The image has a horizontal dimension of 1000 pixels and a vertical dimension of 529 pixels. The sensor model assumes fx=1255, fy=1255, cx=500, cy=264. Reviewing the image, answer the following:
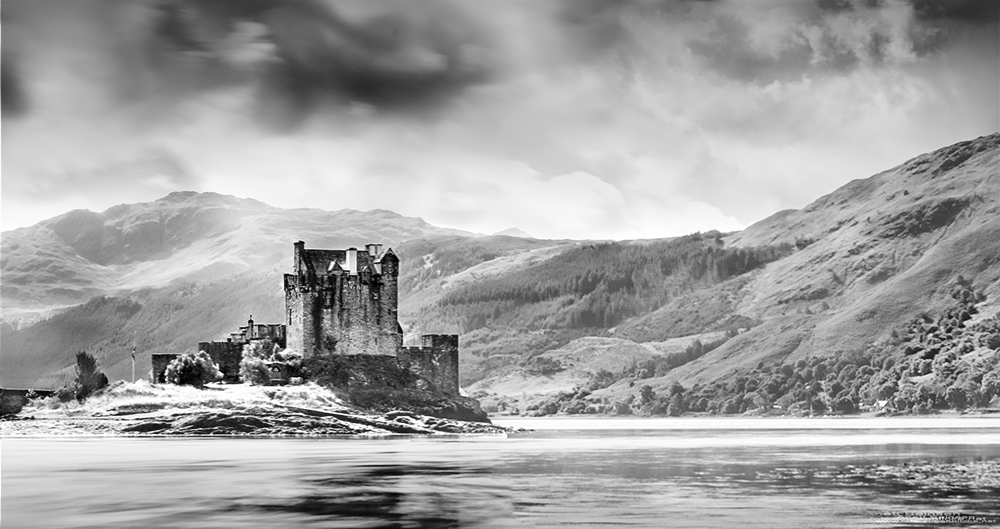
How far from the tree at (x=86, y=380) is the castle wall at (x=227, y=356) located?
7138mm

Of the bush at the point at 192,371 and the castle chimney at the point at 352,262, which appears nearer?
the bush at the point at 192,371

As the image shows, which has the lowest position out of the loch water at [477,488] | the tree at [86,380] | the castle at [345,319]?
the loch water at [477,488]

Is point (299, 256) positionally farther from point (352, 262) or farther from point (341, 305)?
point (341, 305)

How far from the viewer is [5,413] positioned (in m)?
81.2

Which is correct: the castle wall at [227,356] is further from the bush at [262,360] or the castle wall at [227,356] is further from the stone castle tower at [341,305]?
the stone castle tower at [341,305]

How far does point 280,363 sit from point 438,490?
4841 cm

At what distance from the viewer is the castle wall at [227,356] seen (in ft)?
278

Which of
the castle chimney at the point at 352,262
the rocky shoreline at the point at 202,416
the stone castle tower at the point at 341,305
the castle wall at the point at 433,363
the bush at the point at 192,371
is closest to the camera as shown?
the rocky shoreline at the point at 202,416

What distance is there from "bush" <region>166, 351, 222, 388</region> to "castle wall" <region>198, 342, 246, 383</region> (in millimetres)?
938

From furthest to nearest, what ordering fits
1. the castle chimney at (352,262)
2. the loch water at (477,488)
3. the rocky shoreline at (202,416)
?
the castle chimney at (352,262) < the rocky shoreline at (202,416) < the loch water at (477,488)

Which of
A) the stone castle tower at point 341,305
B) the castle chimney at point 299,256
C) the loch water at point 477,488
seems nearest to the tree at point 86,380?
the stone castle tower at point 341,305

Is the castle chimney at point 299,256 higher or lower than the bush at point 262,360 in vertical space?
higher

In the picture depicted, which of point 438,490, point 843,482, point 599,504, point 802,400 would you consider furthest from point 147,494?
point 802,400

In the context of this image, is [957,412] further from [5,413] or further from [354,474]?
[354,474]
